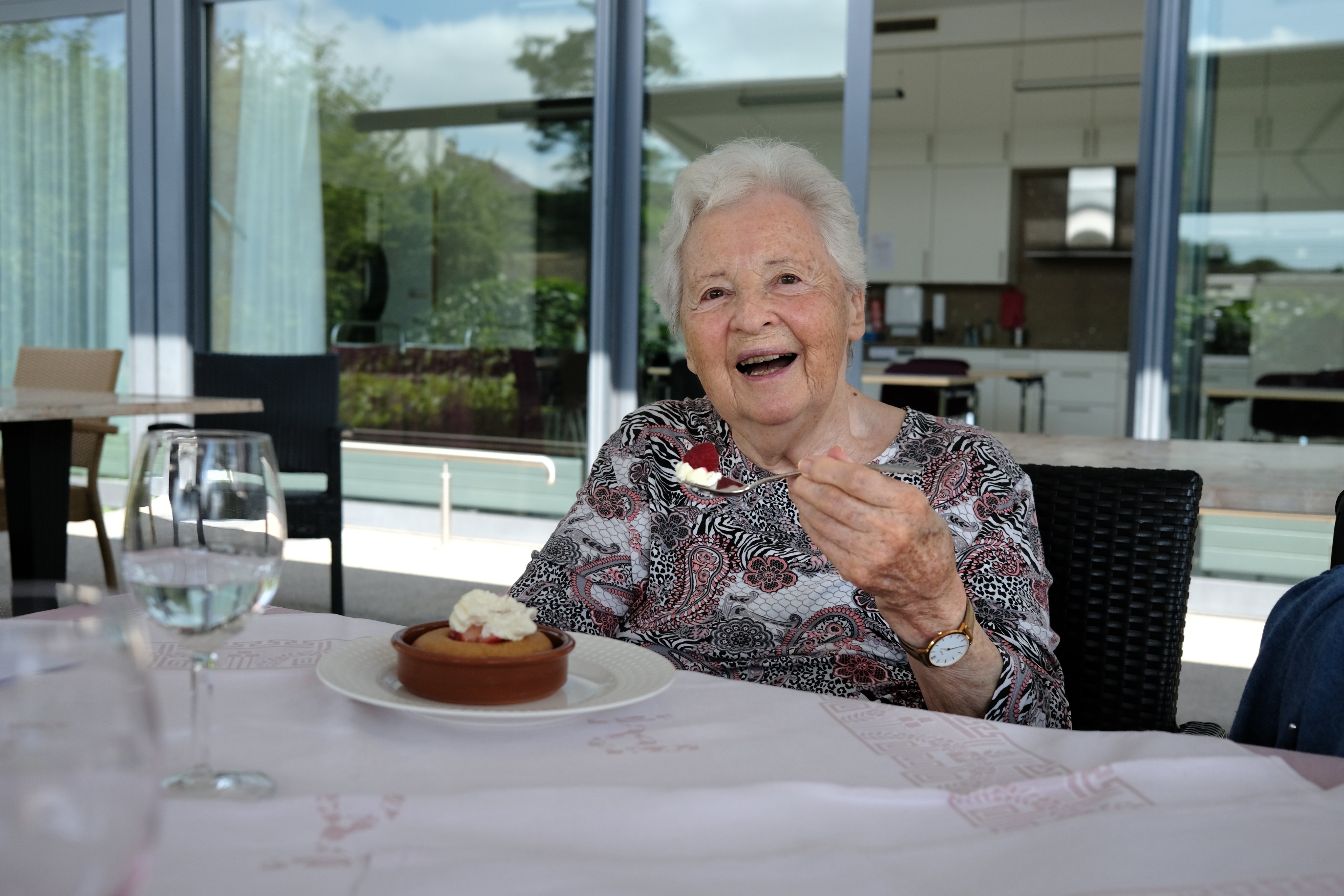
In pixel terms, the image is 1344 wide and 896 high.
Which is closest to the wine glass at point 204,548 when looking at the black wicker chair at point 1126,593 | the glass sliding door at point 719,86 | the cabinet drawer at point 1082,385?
the black wicker chair at point 1126,593

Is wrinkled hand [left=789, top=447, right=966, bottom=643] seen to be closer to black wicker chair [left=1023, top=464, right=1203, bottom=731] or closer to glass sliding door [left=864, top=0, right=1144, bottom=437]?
black wicker chair [left=1023, top=464, right=1203, bottom=731]

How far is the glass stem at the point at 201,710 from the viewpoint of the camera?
0.59 metres

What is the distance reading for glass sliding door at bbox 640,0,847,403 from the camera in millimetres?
4469

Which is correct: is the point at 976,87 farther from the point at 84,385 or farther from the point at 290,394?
the point at 84,385

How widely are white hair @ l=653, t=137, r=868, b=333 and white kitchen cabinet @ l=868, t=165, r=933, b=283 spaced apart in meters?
7.71

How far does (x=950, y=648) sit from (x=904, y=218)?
851cm

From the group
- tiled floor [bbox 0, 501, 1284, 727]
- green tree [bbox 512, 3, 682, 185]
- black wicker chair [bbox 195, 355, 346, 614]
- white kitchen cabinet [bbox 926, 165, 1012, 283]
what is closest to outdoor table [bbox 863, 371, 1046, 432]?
white kitchen cabinet [bbox 926, 165, 1012, 283]

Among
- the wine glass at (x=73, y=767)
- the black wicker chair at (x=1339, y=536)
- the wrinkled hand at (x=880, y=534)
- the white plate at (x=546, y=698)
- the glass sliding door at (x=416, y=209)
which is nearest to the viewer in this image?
the wine glass at (x=73, y=767)

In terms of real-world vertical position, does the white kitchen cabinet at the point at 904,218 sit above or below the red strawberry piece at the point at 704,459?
above

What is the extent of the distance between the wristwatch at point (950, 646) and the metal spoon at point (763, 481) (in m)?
0.17

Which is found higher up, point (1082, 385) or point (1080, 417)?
point (1082, 385)

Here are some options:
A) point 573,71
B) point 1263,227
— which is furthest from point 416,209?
point 1263,227

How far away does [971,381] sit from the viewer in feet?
22.2

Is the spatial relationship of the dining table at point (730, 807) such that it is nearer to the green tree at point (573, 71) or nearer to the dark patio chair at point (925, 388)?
the green tree at point (573, 71)
